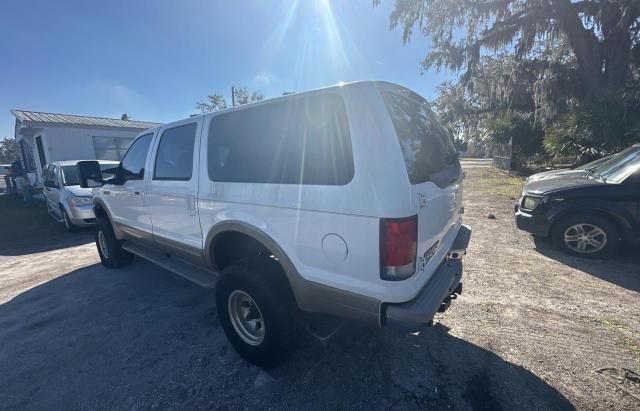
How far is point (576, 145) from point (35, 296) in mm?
14394

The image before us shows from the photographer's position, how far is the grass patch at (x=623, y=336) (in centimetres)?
239

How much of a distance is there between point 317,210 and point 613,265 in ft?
15.2

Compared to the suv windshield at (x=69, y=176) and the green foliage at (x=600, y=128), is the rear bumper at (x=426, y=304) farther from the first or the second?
the green foliage at (x=600, y=128)

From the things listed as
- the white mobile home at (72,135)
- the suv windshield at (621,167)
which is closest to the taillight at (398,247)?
the suv windshield at (621,167)

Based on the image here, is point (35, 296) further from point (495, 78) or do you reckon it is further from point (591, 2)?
point (495, 78)

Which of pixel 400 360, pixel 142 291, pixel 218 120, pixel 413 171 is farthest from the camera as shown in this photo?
pixel 142 291

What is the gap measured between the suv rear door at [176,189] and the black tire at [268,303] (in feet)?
2.39

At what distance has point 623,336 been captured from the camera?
257 cm

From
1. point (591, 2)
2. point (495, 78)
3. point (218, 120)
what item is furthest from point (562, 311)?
point (495, 78)

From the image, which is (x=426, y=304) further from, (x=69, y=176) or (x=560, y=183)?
(x=69, y=176)

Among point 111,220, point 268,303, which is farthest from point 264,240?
point 111,220

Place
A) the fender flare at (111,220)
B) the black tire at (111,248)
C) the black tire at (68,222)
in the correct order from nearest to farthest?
1. the fender flare at (111,220)
2. the black tire at (111,248)
3. the black tire at (68,222)

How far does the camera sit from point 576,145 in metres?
9.77

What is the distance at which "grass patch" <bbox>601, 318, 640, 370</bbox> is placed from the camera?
2393 mm
